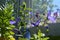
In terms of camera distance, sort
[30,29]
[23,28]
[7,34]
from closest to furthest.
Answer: [7,34] → [23,28] → [30,29]

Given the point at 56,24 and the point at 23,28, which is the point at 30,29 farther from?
the point at 23,28

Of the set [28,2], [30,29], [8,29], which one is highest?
[28,2]

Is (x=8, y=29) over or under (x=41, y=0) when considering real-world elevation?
under

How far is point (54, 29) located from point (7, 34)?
0.89 m

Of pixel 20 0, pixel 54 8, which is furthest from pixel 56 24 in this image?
pixel 20 0

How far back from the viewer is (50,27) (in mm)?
1896

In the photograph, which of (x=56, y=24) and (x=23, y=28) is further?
(x=56, y=24)

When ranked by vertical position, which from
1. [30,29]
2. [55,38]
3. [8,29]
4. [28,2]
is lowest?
[55,38]

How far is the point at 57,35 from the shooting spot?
189 centimetres

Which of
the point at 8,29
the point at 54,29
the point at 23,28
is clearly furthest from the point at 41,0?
the point at 8,29

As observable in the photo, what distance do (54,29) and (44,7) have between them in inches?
10.6

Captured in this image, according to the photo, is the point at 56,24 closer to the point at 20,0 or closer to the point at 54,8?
the point at 54,8

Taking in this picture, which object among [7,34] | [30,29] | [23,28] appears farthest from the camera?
[30,29]

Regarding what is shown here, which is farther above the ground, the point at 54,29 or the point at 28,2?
the point at 28,2
